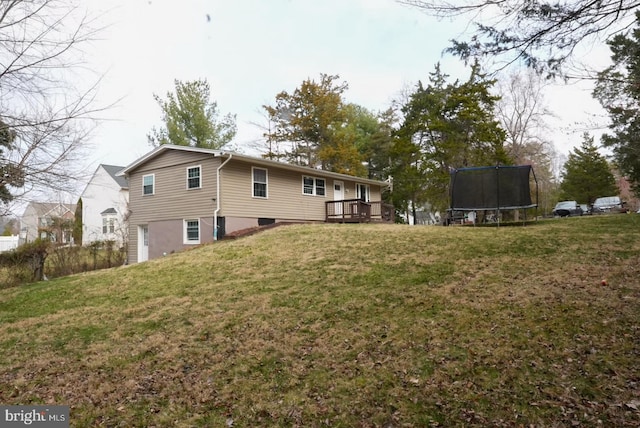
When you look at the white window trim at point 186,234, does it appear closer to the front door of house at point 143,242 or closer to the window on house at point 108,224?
the front door of house at point 143,242

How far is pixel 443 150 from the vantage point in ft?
75.2

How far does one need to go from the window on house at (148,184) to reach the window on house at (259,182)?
4672 millimetres

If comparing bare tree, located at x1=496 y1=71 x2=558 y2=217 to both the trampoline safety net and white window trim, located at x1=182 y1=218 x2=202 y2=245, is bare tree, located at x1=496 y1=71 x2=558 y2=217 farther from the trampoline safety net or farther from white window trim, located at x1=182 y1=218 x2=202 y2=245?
white window trim, located at x1=182 y1=218 x2=202 y2=245

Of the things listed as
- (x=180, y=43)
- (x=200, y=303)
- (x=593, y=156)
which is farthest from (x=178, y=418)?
(x=593, y=156)

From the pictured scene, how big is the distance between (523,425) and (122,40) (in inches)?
253

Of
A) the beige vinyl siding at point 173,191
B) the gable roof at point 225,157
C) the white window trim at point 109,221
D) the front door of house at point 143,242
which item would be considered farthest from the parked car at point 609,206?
the white window trim at point 109,221

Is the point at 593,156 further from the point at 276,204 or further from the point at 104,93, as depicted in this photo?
the point at 104,93

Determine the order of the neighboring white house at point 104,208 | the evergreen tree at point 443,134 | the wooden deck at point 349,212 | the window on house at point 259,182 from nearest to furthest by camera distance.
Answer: the window on house at point 259,182 → the wooden deck at point 349,212 → the evergreen tree at point 443,134 → the neighboring white house at point 104,208

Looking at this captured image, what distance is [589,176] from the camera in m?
32.0

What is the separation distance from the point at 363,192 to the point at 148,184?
11.6 m

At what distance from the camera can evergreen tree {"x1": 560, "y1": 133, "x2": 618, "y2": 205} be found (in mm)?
31562

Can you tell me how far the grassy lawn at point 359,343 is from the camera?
292 cm

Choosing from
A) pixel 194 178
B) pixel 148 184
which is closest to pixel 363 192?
pixel 194 178

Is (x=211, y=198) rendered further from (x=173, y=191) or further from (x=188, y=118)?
(x=188, y=118)
